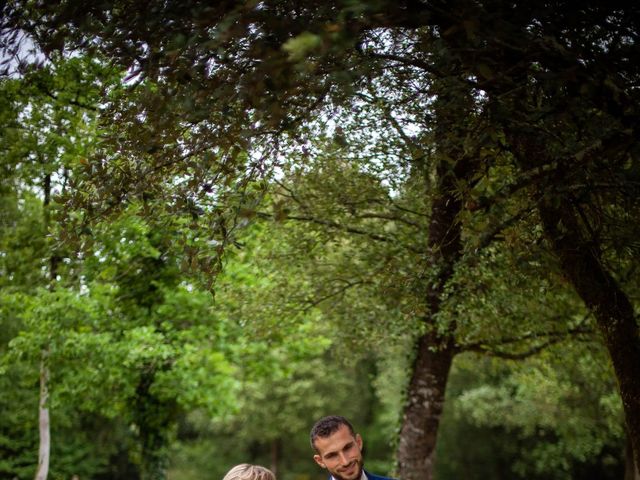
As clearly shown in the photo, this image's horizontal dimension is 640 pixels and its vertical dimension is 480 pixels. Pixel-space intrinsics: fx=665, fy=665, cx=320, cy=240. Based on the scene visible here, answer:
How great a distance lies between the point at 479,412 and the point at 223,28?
25.5 meters

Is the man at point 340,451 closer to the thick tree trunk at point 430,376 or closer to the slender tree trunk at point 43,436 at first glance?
the thick tree trunk at point 430,376

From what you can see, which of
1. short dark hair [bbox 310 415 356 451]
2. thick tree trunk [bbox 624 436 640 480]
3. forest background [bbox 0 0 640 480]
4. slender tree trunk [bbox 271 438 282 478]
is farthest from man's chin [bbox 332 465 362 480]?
slender tree trunk [bbox 271 438 282 478]

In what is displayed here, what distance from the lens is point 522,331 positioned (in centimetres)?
1184

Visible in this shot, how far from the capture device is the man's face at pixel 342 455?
4.98 metres

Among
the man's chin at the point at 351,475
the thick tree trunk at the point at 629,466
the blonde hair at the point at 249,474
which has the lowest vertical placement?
the thick tree trunk at the point at 629,466

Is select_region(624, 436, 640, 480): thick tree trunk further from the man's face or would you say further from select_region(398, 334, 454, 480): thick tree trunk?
the man's face

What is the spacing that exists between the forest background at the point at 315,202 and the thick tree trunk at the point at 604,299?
23 mm

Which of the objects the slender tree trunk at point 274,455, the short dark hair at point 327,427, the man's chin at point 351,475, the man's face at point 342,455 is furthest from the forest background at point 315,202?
the slender tree trunk at point 274,455

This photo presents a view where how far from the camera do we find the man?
4.98 metres

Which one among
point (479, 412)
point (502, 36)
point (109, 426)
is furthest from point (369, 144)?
point (109, 426)

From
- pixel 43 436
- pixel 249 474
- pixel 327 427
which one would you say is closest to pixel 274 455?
pixel 43 436

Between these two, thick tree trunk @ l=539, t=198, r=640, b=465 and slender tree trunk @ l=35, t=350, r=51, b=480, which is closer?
thick tree trunk @ l=539, t=198, r=640, b=465

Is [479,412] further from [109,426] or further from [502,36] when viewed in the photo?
[502,36]

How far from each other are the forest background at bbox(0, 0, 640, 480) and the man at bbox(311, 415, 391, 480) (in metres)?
1.64
